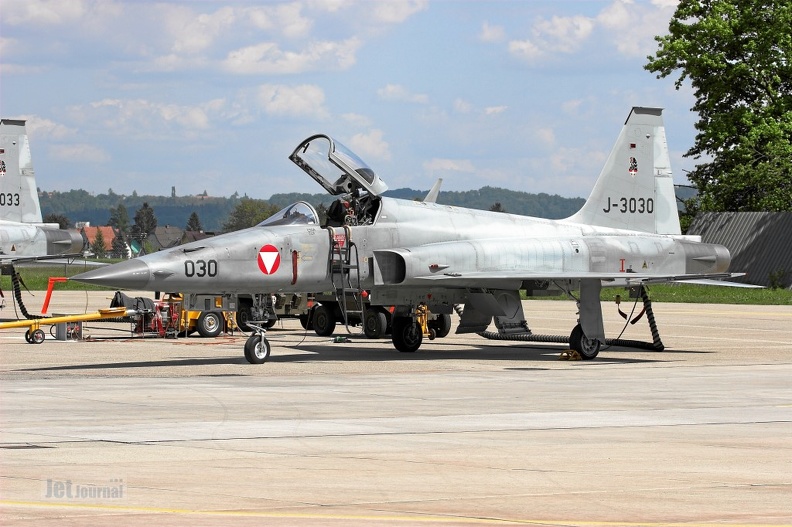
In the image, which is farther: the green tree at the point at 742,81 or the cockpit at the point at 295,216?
the green tree at the point at 742,81

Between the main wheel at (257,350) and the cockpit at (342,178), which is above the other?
the cockpit at (342,178)

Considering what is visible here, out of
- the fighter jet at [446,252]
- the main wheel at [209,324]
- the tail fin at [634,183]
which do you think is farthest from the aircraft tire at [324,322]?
the tail fin at [634,183]

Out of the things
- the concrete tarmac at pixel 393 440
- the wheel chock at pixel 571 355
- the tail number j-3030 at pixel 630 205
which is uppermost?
the tail number j-3030 at pixel 630 205

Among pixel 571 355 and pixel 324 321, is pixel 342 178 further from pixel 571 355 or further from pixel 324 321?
pixel 324 321

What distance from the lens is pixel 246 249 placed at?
66.1 ft

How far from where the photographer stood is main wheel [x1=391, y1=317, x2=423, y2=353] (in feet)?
78.9

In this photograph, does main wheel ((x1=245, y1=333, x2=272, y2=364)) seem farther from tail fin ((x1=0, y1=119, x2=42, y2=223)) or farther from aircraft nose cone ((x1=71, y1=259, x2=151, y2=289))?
tail fin ((x1=0, y1=119, x2=42, y2=223))

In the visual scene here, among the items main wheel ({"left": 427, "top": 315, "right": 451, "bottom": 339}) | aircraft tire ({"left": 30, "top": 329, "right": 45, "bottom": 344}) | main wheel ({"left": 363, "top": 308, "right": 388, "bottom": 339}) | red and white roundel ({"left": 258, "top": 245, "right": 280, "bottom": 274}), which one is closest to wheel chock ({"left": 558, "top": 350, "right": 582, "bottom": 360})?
main wheel ({"left": 363, "top": 308, "right": 388, "bottom": 339})

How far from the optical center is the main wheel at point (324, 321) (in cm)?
2902

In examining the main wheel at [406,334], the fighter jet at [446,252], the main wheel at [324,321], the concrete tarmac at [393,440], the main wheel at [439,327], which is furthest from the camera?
the main wheel at [324,321]

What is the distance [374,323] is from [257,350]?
6.50 metres

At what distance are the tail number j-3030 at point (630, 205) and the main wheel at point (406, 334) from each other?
4.75 meters

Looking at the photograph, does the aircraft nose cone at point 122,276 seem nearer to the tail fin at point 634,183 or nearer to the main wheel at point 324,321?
the tail fin at point 634,183

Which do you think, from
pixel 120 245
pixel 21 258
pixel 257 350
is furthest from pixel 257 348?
pixel 120 245
